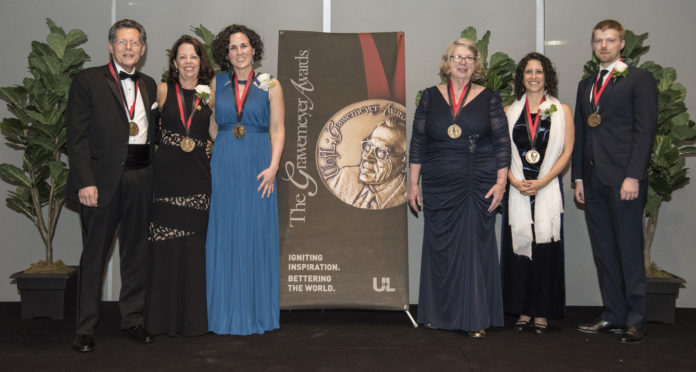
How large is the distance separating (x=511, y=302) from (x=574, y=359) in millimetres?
662

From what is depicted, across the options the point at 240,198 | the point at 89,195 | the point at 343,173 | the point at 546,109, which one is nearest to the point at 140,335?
the point at 89,195

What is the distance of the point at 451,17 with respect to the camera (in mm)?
4715

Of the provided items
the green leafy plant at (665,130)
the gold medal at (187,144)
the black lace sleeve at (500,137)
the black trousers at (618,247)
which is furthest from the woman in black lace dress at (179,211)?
the green leafy plant at (665,130)

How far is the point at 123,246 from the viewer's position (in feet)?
11.2

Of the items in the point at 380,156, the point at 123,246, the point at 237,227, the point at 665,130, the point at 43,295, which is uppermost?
the point at 665,130

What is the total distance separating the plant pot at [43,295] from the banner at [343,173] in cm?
163

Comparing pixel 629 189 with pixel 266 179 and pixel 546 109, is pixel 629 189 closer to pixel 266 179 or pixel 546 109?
pixel 546 109

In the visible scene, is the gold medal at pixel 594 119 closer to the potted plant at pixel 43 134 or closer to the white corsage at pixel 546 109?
the white corsage at pixel 546 109

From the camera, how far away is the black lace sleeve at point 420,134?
368 cm

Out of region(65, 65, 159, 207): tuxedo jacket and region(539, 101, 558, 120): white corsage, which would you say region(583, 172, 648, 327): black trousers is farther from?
region(65, 65, 159, 207): tuxedo jacket

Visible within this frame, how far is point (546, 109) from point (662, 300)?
5.61ft

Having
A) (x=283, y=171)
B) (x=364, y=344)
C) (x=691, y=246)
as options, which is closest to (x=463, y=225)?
(x=364, y=344)

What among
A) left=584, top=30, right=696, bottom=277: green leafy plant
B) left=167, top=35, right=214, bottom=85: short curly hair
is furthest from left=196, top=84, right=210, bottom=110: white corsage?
left=584, top=30, right=696, bottom=277: green leafy plant

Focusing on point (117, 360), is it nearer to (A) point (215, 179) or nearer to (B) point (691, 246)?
(A) point (215, 179)
